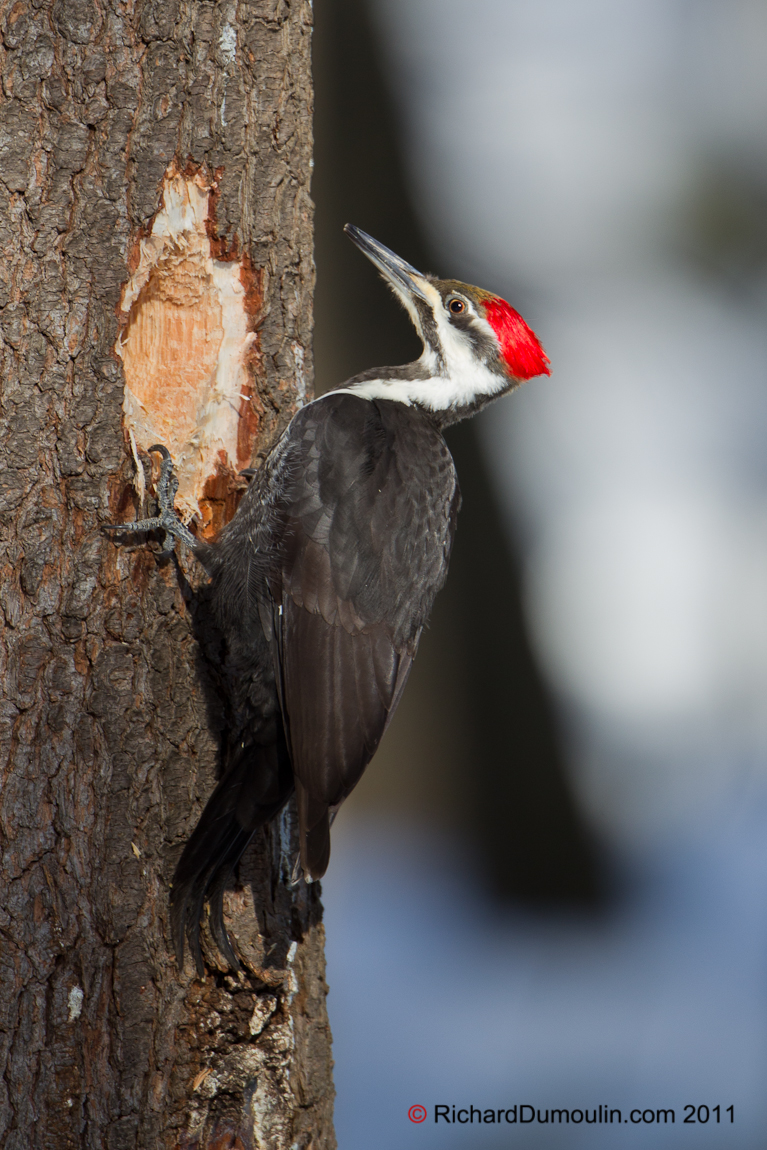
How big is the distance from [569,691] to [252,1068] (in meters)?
2.62

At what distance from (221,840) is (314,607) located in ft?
1.79

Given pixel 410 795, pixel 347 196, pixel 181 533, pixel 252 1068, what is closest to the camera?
pixel 252 1068

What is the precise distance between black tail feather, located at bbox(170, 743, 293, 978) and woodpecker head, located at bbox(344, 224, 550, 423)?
1126mm

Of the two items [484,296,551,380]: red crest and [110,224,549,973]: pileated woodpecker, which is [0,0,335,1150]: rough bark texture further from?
[484,296,551,380]: red crest

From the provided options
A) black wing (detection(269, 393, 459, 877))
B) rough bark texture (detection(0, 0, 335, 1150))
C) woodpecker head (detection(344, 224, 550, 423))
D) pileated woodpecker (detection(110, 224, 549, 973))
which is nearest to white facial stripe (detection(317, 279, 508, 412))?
woodpecker head (detection(344, 224, 550, 423))

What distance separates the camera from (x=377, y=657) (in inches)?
85.3

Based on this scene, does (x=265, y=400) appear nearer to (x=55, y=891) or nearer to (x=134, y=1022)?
(x=55, y=891)

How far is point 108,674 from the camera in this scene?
187 centimetres

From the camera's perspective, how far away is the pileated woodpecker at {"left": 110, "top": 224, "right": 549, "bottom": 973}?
1967 millimetres

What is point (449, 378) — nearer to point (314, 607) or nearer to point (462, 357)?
point (462, 357)

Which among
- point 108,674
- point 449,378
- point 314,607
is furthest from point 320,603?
point 449,378

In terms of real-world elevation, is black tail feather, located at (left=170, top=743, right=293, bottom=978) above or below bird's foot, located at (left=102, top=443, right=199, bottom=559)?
below

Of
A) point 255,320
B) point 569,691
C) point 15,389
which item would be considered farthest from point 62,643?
point 569,691

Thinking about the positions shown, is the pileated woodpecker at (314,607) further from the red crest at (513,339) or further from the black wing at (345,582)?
the red crest at (513,339)
